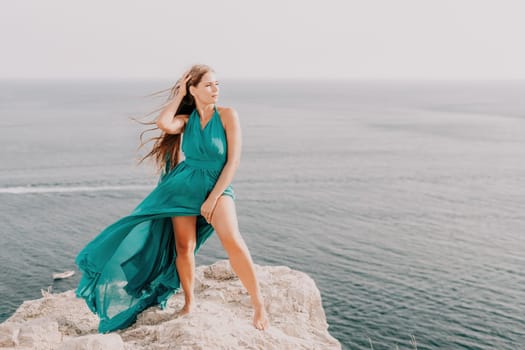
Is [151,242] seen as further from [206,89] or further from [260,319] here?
[206,89]

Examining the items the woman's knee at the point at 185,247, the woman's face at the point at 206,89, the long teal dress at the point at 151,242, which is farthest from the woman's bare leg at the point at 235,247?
the woman's face at the point at 206,89

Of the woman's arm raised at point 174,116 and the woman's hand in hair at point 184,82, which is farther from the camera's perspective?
the woman's hand in hair at point 184,82

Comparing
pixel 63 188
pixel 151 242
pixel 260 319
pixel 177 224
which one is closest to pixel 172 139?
pixel 177 224

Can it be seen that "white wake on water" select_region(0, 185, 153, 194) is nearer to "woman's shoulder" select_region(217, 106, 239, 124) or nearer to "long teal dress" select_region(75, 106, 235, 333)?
"long teal dress" select_region(75, 106, 235, 333)

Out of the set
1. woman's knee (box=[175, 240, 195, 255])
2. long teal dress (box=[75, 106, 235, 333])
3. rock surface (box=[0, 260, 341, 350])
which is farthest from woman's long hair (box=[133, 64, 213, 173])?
rock surface (box=[0, 260, 341, 350])

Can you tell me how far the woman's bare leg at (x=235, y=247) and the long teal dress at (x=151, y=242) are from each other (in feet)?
0.74

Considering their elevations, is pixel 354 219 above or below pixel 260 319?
below

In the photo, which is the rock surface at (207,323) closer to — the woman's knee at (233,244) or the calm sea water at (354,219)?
the woman's knee at (233,244)

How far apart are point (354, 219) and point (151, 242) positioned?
37.6m

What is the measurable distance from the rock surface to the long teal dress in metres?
0.29

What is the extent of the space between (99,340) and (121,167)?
57566mm

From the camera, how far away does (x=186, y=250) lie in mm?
6641

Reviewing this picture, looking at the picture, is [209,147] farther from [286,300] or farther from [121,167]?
[121,167]

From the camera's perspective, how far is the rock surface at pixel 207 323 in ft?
18.4
